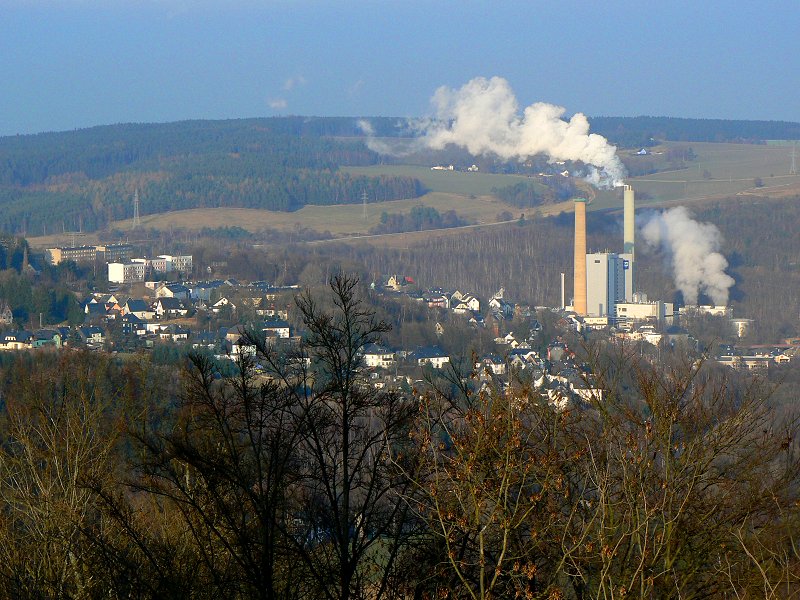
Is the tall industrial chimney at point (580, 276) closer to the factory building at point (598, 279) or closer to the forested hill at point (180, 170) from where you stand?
the factory building at point (598, 279)

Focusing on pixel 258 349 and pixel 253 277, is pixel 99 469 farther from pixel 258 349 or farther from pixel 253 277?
pixel 253 277

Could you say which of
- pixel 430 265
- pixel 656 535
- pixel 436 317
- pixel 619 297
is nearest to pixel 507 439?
pixel 656 535

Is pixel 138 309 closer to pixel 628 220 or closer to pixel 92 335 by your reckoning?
pixel 92 335

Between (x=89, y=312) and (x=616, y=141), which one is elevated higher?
(x=616, y=141)

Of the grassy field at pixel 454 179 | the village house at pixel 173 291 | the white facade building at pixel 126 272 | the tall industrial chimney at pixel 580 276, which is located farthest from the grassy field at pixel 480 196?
the village house at pixel 173 291

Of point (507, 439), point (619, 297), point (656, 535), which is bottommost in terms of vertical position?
point (619, 297)

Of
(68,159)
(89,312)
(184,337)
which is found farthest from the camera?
(68,159)
